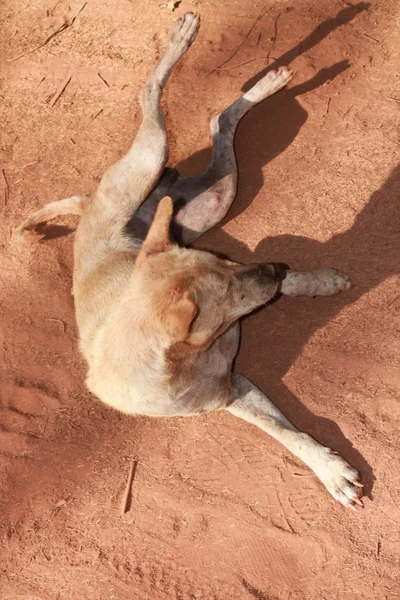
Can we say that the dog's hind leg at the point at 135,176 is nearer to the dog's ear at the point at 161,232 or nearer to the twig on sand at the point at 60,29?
the dog's ear at the point at 161,232

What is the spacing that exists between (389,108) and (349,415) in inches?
127

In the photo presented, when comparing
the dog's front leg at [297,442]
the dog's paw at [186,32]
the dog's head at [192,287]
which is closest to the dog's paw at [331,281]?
the dog's head at [192,287]

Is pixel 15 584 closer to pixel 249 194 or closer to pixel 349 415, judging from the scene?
pixel 349 415

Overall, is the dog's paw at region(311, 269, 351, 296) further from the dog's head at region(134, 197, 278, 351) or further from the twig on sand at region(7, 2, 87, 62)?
the twig on sand at region(7, 2, 87, 62)

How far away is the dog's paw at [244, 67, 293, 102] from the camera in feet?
22.4

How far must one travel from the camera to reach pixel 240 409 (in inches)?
245

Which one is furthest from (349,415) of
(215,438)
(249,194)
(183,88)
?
(183,88)

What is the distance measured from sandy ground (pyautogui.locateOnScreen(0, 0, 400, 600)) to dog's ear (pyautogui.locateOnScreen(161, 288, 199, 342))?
6.49 ft

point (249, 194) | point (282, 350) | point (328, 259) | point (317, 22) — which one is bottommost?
point (282, 350)

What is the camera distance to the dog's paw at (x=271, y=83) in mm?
6832

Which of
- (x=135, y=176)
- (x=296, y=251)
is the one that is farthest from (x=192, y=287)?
(x=296, y=251)

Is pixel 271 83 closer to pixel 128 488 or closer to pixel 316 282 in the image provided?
pixel 316 282

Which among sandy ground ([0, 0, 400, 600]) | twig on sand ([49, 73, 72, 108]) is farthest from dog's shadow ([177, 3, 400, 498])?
twig on sand ([49, 73, 72, 108])

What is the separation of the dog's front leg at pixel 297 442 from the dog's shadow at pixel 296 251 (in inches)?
8.2
